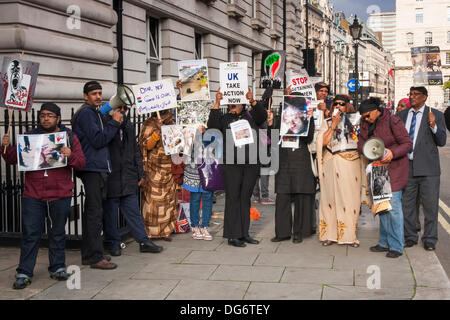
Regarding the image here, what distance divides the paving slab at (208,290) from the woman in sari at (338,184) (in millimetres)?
2165

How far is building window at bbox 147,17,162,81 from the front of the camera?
14953 mm

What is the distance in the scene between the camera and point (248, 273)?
19.7 feet

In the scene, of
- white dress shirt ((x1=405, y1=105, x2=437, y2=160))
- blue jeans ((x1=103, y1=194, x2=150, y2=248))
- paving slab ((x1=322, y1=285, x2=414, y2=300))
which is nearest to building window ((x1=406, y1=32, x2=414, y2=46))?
white dress shirt ((x1=405, y1=105, x2=437, y2=160))

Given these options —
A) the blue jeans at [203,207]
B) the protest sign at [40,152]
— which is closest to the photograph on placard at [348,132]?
the blue jeans at [203,207]

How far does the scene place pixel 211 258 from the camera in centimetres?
670

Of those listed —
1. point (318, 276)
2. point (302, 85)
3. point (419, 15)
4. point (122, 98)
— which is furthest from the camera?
point (419, 15)

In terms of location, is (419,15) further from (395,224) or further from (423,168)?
(395,224)

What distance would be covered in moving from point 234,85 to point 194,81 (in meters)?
0.82

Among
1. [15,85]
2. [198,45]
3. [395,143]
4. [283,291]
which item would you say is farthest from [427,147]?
[198,45]

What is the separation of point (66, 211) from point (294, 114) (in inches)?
130

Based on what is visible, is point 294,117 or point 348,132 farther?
point 294,117

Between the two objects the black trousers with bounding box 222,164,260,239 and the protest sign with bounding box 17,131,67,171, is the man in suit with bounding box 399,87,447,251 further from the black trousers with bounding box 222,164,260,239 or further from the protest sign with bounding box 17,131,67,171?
the protest sign with bounding box 17,131,67,171
